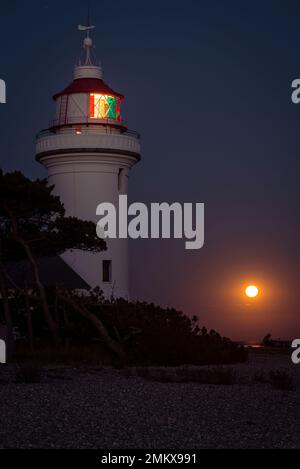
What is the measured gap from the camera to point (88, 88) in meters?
32.8

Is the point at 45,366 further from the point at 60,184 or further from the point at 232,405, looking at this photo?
the point at 60,184

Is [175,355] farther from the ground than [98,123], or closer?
closer

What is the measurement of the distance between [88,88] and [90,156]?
221cm

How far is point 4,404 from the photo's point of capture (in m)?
13.0

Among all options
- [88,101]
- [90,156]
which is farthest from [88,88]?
[90,156]

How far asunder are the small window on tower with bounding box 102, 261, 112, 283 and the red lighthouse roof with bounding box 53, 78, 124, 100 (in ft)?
18.2

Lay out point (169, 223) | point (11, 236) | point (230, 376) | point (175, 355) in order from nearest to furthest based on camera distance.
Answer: point (230, 376)
point (175, 355)
point (11, 236)
point (169, 223)

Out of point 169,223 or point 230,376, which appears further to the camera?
point 169,223

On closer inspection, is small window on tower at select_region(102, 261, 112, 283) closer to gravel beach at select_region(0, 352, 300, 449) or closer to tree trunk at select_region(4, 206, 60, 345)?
tree trunk at select_region(4, 206, 60, 345)

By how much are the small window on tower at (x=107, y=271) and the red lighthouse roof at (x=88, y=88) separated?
218 inches

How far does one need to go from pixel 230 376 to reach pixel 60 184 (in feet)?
56.9
